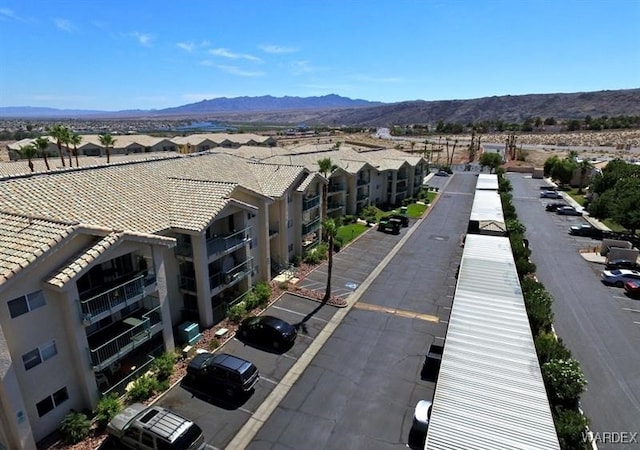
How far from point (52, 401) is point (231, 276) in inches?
509

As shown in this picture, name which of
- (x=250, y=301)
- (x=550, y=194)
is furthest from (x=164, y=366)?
(x=550, y=194)

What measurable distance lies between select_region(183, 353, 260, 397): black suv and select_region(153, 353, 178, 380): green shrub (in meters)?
1.07

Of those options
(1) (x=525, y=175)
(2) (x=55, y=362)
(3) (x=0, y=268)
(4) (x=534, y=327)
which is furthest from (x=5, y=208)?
(1) (x=525, y=175)

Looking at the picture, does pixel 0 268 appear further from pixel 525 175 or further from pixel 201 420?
pixel 525 175

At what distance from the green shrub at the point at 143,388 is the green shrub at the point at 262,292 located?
10549 millimetres

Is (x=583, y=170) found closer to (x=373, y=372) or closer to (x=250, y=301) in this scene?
(x=373, y=372)

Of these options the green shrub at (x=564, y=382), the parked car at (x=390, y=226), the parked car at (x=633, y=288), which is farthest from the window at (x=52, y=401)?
the parked car at (x=633, y=288)

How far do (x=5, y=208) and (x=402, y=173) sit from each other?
6155cm

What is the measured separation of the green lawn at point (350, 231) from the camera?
1877 inches

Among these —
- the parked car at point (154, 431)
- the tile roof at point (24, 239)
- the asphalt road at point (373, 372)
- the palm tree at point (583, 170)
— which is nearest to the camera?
the tile roof at point (24, 239)

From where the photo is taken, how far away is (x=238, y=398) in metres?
20.4

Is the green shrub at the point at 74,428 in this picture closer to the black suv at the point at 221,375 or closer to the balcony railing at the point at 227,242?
the black suv at the point at 221,375

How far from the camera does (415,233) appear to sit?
51719 mm

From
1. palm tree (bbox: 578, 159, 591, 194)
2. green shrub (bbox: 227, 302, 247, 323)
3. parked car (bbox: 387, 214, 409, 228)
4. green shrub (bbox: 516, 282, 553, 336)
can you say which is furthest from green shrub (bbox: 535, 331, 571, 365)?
palm tree (bbox: 578, 159, 591, 194)
